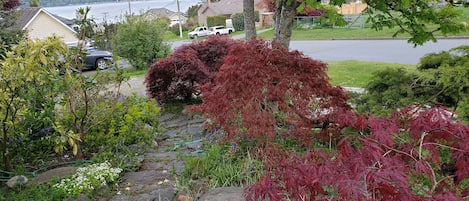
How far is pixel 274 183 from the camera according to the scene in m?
1.82

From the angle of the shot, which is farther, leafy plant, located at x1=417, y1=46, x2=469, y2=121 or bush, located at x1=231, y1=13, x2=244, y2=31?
bush, located at x1=231, y1=13, x2=244, y2=31

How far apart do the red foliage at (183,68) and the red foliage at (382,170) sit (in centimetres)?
436

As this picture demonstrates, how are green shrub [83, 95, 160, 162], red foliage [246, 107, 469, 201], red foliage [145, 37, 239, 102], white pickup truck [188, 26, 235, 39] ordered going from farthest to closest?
white pickup truck [188, 26, 235, 39] → red foliage [145, 37, 239, 102] → green shrub [83, 95, 160, 162] → red foliage [246, 107, 469, 201]

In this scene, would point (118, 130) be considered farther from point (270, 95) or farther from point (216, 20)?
point (216, 20)

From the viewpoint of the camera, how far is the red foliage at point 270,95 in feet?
11.8

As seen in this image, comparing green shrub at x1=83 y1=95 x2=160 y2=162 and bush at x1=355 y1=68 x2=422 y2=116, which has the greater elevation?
bush at x1=355 y1=68 x2=422 y2=116

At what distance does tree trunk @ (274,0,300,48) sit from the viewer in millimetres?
4523

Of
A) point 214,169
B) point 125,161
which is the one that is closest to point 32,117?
point 125,161

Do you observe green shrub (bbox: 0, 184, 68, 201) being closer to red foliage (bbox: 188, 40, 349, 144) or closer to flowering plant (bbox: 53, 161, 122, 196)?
flowering plant (bbox: 53, 161, 122, 196)

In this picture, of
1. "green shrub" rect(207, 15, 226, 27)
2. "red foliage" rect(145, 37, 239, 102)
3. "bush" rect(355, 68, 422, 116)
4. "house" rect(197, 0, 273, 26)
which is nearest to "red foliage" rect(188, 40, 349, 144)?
"bush" rect(355, 68, 422, 116)

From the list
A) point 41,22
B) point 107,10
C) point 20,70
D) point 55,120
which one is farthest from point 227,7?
point 20,70

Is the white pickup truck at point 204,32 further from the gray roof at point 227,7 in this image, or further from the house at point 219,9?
the gray roof at point 227,7

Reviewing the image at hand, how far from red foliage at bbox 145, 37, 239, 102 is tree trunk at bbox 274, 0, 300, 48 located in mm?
1687

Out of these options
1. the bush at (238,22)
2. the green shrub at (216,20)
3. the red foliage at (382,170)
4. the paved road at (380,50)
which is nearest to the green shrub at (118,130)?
the red foliage at (382,170)
